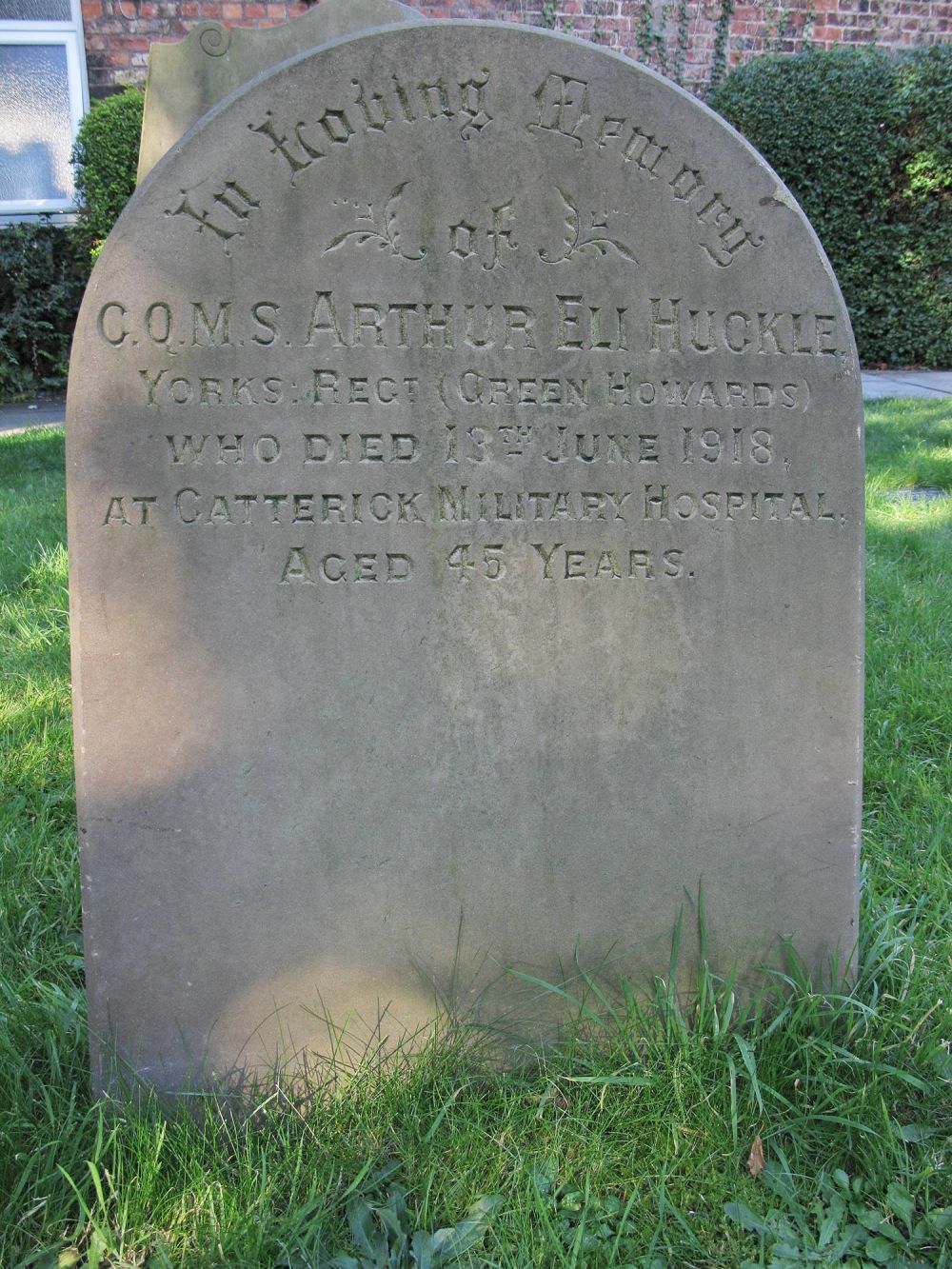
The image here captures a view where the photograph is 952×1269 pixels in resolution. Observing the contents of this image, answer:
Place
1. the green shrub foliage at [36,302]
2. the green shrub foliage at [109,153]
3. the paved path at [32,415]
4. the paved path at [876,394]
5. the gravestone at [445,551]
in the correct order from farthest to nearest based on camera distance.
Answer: the green shrub foliage at [36,302]
the green shrub foliage at [109,153]
the paved path at [876,394]
the paved path at [32,415]
the gravestone at [445,551]

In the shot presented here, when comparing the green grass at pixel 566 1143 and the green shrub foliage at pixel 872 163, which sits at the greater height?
the green shrub foliage at pixel 872 163

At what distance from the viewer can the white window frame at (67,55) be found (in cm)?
861

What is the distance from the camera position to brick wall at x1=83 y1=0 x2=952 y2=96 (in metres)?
8.63

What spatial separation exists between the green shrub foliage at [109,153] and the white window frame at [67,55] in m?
0.86

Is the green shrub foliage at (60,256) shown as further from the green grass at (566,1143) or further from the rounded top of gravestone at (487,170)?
the green grass at (566,1143)

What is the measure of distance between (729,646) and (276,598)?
788 mm

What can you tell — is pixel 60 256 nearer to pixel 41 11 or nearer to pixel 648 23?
pixel 41 11

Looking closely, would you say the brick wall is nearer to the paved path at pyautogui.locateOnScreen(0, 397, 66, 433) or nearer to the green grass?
the paved path at pyautogui.locateOnScreen(0, 397, 66, 433)

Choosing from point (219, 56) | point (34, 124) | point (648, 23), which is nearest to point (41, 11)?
point (34, 124)

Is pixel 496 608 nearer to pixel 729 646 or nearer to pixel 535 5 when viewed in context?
pixel 729 646

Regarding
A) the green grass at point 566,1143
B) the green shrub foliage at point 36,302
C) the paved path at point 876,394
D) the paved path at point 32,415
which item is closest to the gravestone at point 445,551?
the green grass at point 566,1143

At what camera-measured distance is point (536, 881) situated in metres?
1.91

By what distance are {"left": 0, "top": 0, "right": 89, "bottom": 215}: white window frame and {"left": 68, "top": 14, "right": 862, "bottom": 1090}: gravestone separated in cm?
816

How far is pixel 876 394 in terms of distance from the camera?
26.0 ft
